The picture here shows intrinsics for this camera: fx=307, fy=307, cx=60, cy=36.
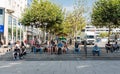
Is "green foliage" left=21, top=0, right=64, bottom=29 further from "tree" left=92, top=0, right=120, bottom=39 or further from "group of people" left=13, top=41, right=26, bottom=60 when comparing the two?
"group of people" left=13, top=41, right=26, bottom=60

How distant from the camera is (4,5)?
4678cm

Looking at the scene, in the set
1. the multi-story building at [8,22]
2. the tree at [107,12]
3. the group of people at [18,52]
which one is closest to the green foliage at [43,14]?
the multi-story building at [8,22]

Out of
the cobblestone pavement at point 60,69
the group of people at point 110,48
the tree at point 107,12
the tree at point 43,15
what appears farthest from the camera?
the tree at point 43,15

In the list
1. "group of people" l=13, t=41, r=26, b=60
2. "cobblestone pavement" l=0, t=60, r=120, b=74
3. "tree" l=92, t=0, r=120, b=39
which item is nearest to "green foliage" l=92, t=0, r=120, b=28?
"tree" l=92, t=0, r=120, b=39

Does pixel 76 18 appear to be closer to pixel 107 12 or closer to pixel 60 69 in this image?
pixel 107 12

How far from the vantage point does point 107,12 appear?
3881 centimetres

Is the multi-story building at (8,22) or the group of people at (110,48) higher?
the multi-story building at (8,22)

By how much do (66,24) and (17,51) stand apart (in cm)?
4051

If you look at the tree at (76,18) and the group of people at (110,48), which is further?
the tree at (76,18)

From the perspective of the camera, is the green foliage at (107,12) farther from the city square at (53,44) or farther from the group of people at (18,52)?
the group of people at (18,52)

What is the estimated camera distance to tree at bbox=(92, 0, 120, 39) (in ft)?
126

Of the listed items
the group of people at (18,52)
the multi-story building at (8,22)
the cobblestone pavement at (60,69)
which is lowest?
the cobblestone pavement at (60,69)

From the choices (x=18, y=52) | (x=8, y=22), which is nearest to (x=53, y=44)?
(x=18, y=52)

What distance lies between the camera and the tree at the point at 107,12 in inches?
1512
